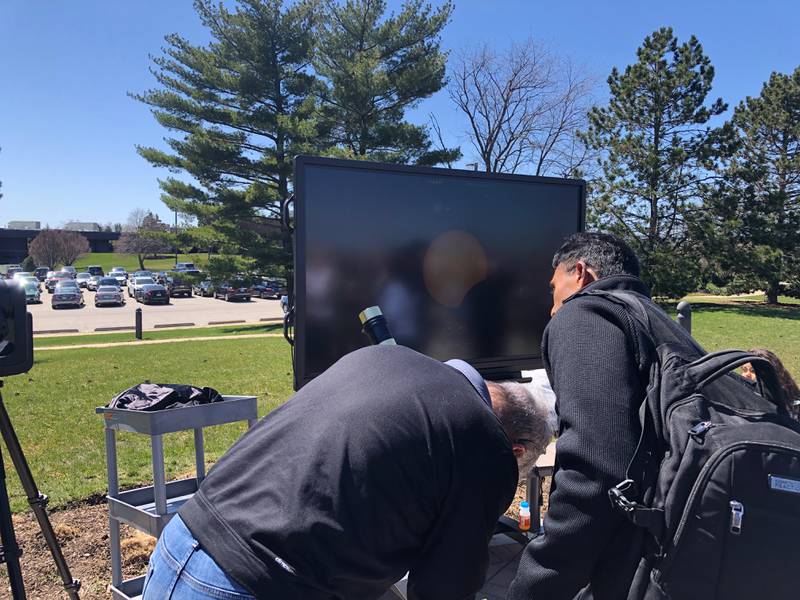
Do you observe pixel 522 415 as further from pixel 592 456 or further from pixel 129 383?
pixel 129 383

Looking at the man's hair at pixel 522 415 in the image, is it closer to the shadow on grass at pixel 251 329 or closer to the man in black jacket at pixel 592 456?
the man in black jacket at pixel 592 456

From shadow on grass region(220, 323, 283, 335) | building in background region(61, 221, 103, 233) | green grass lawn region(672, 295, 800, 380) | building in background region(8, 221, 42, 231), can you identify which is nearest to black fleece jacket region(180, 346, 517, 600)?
green grass lawn region(672, 295, 800, 380)

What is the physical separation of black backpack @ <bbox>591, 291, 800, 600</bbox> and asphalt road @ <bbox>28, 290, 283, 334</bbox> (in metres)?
26.6

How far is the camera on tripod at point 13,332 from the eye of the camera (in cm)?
252

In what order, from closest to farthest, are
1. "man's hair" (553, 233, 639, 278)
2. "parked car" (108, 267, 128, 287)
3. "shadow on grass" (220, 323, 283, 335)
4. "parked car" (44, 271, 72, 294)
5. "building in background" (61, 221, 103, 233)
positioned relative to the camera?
"man's hair" (553, 233, 639, 278) → "shadow on grass" (220, 323, 283, 335) → "parked car" (44, 271, 72, 294) → "parked car" (108, 267, 128, 287) → "building in background" (61, 221, 103, 233)

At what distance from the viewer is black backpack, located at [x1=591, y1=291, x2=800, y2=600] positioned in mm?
1409

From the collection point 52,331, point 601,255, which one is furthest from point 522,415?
point 52,331

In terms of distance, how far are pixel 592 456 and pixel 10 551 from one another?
2.49 meters

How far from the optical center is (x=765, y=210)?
25.5 metres

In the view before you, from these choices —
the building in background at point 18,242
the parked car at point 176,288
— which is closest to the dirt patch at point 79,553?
the parked car at point 176,288

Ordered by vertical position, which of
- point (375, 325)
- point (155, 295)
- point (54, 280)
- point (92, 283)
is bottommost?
point (155, 295)

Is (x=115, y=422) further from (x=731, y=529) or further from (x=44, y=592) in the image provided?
(x=731, y=529)

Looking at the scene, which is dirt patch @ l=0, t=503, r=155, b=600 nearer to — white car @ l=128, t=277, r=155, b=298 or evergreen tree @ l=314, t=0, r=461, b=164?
evergreen tree @ l=314, t=0, r=461, b=164

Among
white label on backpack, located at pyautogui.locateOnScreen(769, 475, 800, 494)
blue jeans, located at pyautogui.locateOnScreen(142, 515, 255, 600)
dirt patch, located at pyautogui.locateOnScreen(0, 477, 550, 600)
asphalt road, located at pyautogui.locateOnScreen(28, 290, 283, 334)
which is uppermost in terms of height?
white label on backpack, located at pyautogui.locateOnScreen(769, 475, 800, 494)
